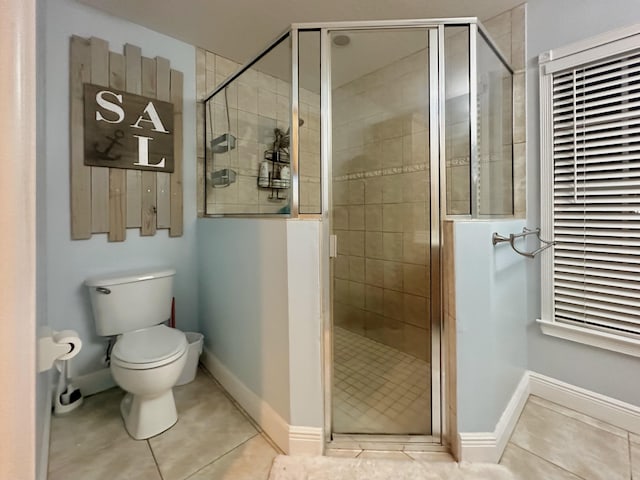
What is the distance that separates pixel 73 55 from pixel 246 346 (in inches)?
77.0

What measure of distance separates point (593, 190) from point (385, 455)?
1713 millimetres

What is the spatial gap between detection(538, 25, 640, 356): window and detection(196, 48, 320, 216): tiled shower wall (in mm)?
1374

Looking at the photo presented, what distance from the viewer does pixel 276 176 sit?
65.2 inches

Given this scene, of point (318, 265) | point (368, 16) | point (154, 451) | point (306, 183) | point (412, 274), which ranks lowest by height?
point (154, 451)

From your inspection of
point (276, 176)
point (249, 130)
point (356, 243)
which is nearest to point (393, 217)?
point (356, 243)

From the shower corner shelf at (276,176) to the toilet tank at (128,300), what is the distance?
2.81ft

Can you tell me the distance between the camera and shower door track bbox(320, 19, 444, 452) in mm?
1298

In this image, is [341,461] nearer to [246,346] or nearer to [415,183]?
[246,346]

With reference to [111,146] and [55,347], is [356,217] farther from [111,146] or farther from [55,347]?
[111,146]

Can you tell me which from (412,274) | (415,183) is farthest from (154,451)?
(415,183)

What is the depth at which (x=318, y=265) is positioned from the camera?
1245 mm

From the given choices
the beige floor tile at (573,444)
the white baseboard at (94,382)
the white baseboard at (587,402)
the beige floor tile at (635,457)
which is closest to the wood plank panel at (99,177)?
the white baseboard at (94,382)

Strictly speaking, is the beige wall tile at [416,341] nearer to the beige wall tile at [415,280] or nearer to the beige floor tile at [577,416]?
the beige wall tile at [415,280]

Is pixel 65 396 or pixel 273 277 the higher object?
pixel 273 277
